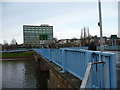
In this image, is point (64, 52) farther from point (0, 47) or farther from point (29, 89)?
point (0, 47)

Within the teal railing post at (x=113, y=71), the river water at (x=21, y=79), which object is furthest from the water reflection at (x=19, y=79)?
the teal railing post at (x=113, y=71)

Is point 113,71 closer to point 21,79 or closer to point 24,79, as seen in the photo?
point 24,79

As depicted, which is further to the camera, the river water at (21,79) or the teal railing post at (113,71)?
the river water at (21,79)

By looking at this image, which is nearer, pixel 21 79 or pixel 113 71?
pixel 113 71

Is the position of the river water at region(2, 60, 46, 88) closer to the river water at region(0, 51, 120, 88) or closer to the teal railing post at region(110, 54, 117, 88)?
the river water at region(0, 51, 120, 88)

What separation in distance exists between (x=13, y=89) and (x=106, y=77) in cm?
1184

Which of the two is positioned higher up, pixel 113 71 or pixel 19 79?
pixel 113 71

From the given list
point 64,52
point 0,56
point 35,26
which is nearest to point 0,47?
point 0,56

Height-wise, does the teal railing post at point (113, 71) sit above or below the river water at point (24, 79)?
above

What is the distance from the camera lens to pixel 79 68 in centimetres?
434

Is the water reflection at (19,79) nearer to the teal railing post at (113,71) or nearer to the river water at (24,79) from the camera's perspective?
the river water at (24,79)

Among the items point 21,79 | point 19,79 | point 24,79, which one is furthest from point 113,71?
point 19,79

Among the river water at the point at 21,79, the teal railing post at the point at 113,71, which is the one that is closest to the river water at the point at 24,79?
the river water at the point at 21,79

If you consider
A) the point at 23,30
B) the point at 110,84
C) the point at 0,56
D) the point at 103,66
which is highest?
the point at 23,30
